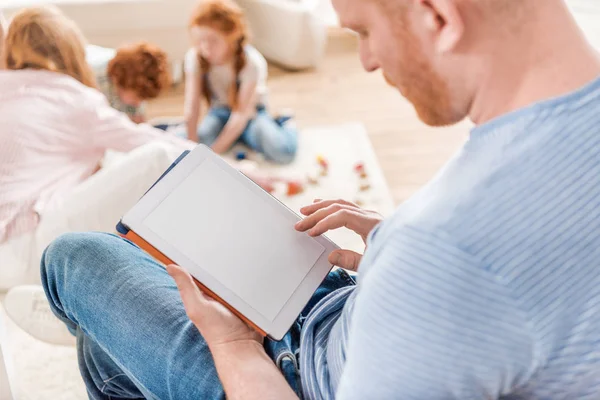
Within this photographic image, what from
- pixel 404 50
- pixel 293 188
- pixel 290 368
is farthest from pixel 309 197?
pixel 404 50

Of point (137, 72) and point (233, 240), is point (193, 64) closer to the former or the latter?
point (137, 72)

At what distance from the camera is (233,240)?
86 centimetres

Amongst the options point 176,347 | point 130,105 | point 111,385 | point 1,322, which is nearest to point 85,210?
point 1,322

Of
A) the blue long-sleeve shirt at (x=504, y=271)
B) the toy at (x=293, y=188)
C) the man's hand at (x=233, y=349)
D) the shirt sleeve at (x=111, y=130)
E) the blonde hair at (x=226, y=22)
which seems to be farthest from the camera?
the blonde hair at (x=226, y=22)

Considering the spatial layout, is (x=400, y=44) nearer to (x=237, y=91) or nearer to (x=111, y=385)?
(x=111, y=385)

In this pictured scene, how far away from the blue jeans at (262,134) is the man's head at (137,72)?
222 millimetres

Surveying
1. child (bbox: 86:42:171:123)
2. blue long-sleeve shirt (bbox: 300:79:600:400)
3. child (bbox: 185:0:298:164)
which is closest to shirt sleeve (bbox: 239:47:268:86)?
child (bbox: 185:0:298:164)

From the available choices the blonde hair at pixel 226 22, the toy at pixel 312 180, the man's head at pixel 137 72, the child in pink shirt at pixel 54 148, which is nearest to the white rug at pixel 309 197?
the toy at pixel 312 180

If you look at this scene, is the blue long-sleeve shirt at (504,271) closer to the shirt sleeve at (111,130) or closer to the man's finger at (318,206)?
the man's finger at (318,206)

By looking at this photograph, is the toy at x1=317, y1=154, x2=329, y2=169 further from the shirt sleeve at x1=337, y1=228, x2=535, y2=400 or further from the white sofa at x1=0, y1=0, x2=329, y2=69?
the shirt sleeve at x1=337, y1=228, x2=535, y2=400

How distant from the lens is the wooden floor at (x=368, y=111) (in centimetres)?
213

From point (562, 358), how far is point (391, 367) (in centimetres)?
14

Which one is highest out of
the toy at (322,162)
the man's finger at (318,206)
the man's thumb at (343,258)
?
the man's finger at (318,206)

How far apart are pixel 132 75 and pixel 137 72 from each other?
18 mm
